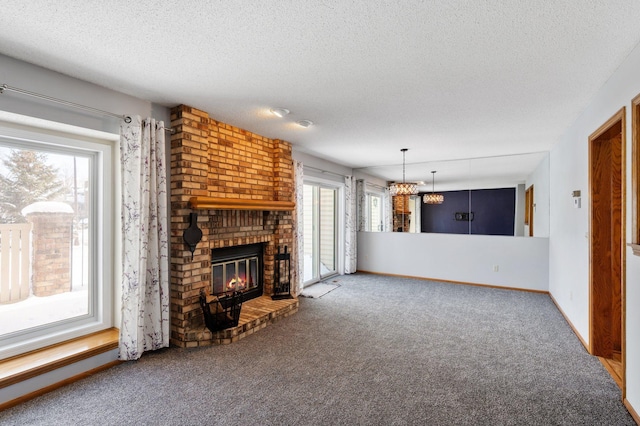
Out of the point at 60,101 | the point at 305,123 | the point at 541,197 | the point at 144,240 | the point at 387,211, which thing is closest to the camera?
the point at 60,101

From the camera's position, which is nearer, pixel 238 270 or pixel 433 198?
pixel 238 270

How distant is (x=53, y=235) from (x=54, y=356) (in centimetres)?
101

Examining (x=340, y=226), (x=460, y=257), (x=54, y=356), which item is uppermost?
(x=340, y=226)

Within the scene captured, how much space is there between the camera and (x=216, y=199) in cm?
333

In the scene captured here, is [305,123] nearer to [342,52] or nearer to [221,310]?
[342,52]

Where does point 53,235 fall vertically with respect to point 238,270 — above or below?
above

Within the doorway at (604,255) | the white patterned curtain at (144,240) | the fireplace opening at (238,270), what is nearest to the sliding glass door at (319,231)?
the fireplace opening at (238,270)

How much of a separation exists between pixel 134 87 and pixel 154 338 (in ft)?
7.44

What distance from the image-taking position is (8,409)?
2137mm

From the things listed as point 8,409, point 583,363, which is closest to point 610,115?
point 583,363

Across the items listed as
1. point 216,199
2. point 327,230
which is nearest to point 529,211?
point 327,230

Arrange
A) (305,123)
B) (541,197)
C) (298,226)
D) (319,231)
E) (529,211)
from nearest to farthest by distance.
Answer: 1. (305,123)
2. (298,226)
3. (541,197)
4. (529,211)
5. (319,231)

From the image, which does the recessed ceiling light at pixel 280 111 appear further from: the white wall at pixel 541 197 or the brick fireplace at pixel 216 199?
the white wall at pixel 541 197

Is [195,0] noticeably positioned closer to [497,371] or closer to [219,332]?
[219,332]
